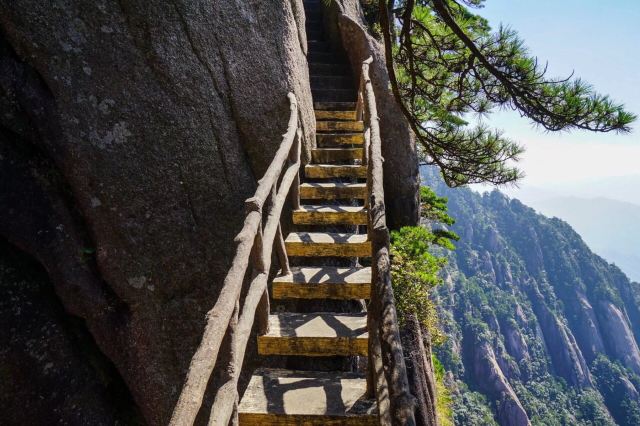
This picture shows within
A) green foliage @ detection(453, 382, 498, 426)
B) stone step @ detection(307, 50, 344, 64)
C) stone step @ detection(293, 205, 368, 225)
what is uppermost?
stone step @ detection(307, 50, 344, 64)

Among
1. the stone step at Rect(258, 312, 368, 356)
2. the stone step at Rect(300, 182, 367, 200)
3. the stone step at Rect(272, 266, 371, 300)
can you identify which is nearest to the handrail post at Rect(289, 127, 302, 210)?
the stone step at Rect(300, 182, 367, 200)

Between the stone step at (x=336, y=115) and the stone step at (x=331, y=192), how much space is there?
2922 mm

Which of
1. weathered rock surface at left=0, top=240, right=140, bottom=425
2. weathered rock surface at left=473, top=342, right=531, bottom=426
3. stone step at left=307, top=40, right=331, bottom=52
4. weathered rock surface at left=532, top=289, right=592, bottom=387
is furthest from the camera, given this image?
weathered rock surface at left=532, top=289, right=592, bottom=387

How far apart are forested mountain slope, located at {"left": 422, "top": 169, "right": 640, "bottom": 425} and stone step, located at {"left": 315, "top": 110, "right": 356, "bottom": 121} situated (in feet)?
178

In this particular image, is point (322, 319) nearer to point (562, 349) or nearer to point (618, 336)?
point (562, 349)

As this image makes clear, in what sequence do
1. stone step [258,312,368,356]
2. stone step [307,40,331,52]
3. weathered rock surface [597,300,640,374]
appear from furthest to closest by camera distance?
weathered rock surface [597,300,640,374], stone step [307,40,331,52], stone step [258,312,368,356]

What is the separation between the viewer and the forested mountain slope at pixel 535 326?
72.8 m

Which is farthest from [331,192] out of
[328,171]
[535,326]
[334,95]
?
[535,326]

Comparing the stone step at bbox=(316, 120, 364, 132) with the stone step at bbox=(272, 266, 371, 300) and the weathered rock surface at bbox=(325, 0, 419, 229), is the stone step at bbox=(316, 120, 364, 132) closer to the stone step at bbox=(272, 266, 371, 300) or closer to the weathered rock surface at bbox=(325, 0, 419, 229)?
the weathered rock surface at bbox=(325, 0, 419, 229)

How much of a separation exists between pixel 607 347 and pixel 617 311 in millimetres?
11093

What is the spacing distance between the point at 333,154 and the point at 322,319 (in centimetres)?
377

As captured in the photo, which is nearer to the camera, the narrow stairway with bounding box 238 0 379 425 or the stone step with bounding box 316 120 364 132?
the narrow stairway with bounding box 238 0 379 425

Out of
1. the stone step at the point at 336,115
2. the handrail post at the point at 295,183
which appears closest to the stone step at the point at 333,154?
the handrail post at the point at 295,183

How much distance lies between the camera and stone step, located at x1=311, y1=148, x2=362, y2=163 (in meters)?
6.91
